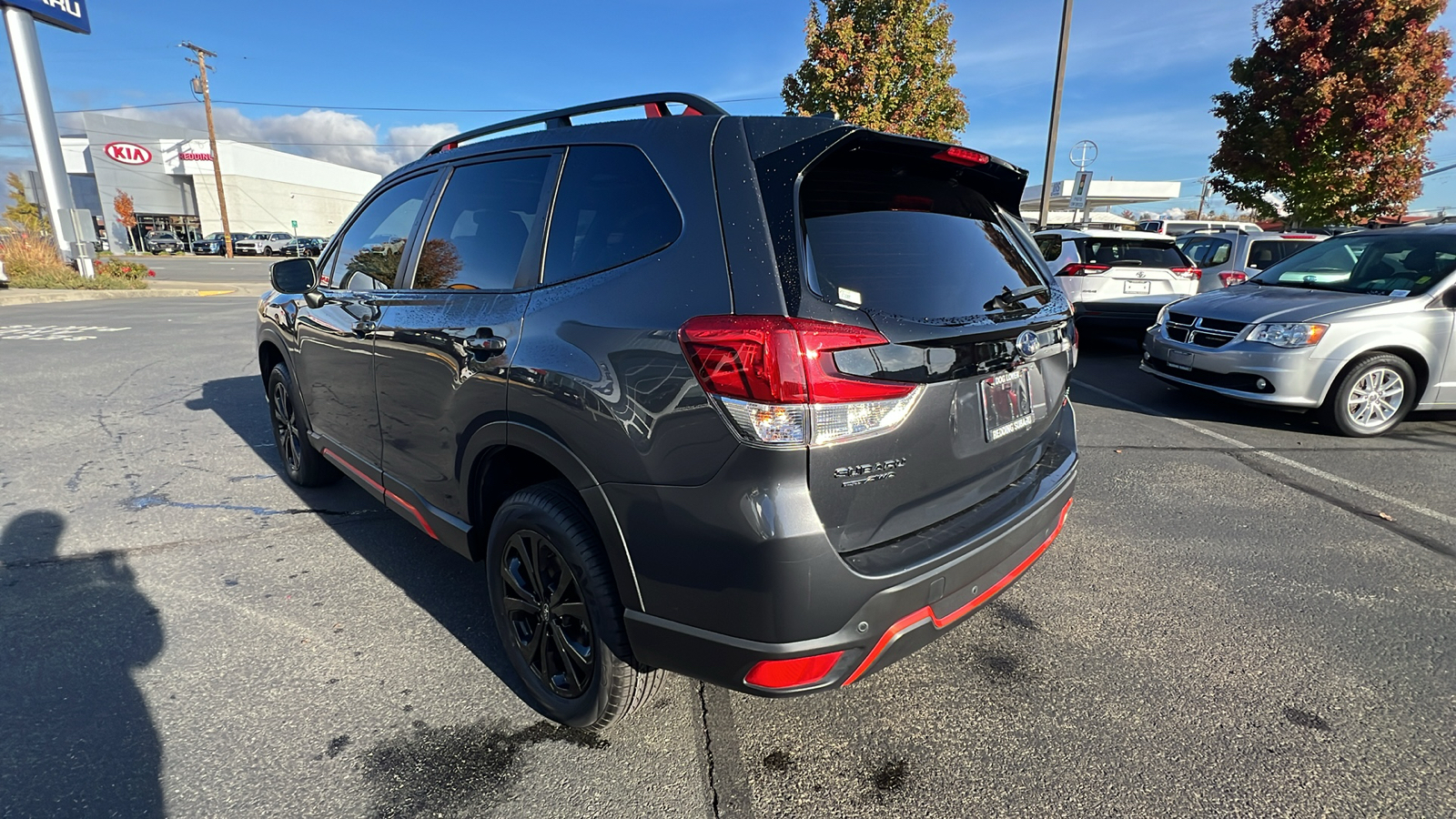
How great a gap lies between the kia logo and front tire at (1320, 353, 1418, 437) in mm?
73123

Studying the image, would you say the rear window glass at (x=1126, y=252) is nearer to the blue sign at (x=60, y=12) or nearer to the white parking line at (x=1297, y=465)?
the white parking line at (x=1297, y=465)

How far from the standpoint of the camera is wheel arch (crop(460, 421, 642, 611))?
1916 millimetres

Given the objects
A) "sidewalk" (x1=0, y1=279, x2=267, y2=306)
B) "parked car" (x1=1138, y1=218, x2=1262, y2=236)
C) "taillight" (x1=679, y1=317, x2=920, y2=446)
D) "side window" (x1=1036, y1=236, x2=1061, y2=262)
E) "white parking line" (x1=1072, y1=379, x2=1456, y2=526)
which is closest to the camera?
"taillight" (x1=679, y1=317, x2=920, y2=446)

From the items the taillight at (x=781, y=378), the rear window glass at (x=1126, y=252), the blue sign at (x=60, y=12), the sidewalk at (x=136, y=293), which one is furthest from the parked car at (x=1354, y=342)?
the blue sign at (x=60, y=12)

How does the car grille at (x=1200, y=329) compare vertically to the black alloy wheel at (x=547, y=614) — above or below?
above

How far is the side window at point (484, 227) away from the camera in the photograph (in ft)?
7.88

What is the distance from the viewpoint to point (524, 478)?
8.17 ft

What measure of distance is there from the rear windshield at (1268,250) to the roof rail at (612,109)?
467 inches

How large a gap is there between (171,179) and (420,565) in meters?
73.5

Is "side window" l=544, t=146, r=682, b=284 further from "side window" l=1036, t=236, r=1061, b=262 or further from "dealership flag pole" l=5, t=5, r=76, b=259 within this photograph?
"dealership flag pole" l=5, t=5, r=76, b=259

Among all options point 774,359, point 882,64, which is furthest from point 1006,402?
point 882,64

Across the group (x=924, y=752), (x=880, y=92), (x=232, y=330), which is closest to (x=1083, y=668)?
(x=924, y=752)

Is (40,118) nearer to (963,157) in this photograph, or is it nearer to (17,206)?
(963,157)

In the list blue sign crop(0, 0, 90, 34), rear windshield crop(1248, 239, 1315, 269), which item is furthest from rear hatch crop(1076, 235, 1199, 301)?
blue sign crop(0, 0, 90, 34)
